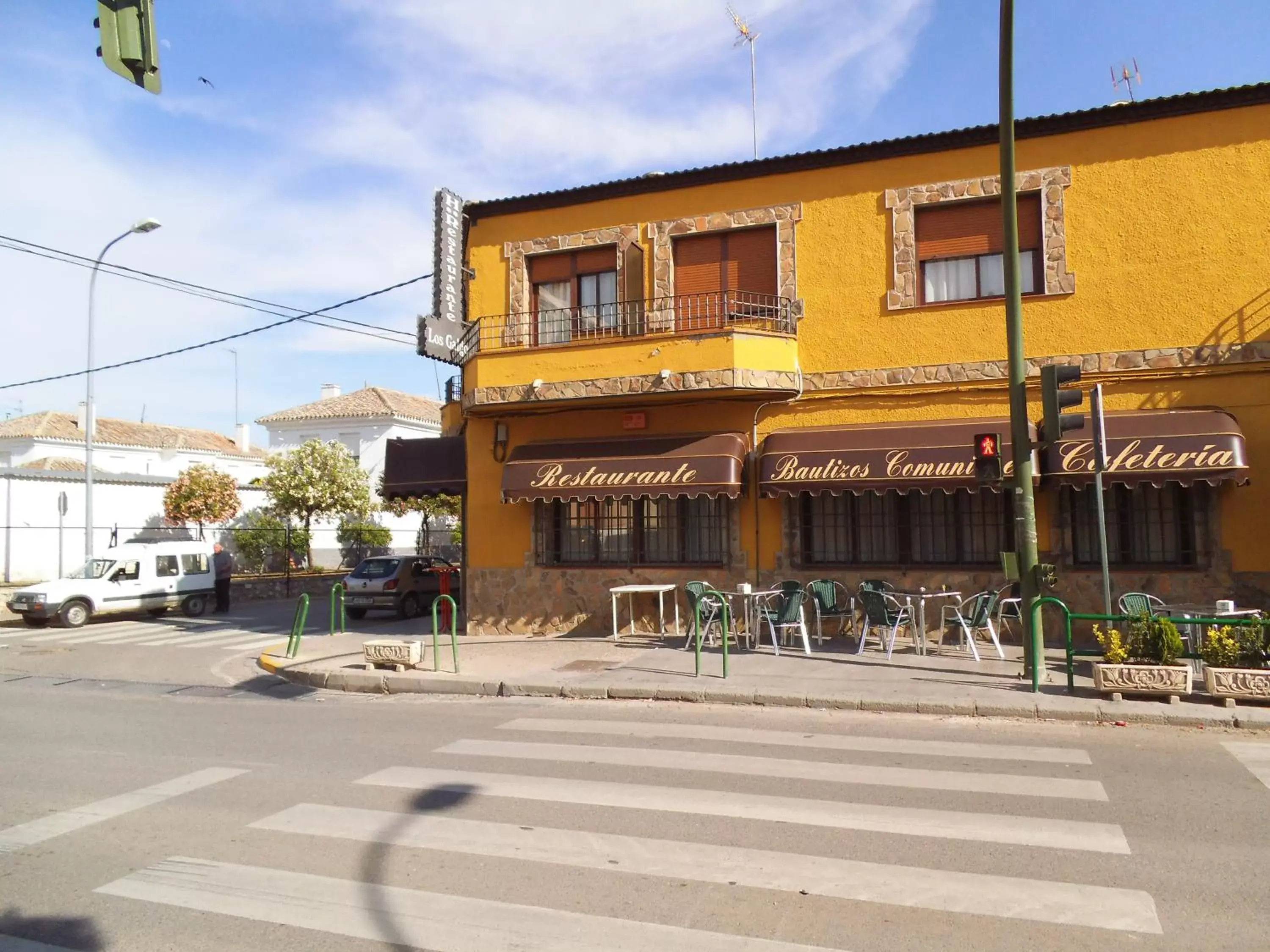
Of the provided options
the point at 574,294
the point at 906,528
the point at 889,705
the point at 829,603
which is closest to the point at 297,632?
the point at 574,294

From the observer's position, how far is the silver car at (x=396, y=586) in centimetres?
2003

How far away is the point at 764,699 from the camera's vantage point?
32.2 ft

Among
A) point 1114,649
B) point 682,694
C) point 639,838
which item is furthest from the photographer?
point 682,694

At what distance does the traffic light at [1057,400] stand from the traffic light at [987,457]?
1.83 ft

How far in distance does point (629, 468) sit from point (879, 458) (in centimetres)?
375

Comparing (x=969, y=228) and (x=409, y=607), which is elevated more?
(x=969, y=228)

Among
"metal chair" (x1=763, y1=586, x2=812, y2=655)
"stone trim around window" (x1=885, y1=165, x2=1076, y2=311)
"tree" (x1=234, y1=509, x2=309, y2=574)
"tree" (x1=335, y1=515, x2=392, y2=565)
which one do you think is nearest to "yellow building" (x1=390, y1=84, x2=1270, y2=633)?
"stone trim around window" (x1=885, y1=165, x2=1076, y2=311)

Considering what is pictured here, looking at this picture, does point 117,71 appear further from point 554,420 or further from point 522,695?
point 554,420

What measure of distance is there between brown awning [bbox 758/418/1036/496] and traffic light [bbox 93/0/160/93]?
934 centimetres

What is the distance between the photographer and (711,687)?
10258 millimetres

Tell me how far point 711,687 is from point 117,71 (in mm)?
7858

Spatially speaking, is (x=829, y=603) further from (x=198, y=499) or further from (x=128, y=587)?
(x=198, y=499)

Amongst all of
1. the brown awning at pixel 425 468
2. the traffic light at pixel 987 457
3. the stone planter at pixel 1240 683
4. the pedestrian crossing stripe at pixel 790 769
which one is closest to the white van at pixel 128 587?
the brown awning at pixel 425 468

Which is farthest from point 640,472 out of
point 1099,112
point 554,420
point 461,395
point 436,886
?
point 436,886
